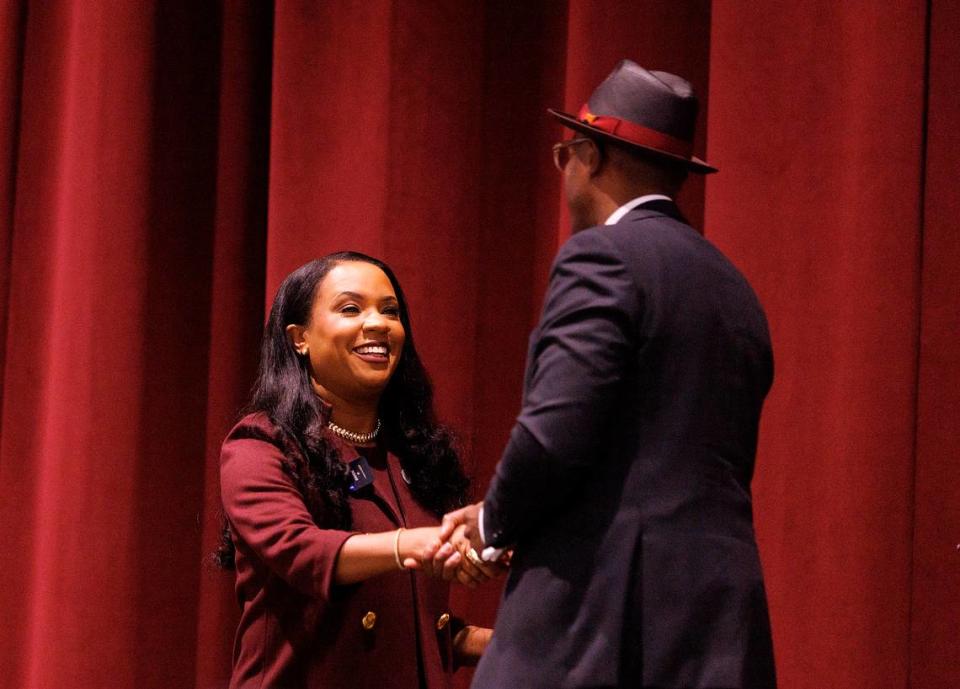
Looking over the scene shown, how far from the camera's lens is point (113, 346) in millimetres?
2768

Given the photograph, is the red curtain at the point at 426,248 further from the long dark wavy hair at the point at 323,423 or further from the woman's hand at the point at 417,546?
the woman's hand at the point at 417,546

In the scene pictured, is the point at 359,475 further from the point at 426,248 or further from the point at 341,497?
the point at 426,248

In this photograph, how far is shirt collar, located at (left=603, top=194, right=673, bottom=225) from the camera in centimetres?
152

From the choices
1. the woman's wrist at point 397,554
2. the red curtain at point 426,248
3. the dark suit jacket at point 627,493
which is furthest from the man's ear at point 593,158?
the red curtain at point 426,248

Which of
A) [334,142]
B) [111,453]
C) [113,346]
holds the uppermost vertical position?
[334,142]

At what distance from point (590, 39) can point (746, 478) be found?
1129 millimetres

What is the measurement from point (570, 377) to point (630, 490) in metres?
0.14

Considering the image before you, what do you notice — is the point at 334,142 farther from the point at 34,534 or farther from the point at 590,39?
the point at 34,534

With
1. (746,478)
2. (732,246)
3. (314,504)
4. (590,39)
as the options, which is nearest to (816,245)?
(732,246)

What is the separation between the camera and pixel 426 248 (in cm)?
259

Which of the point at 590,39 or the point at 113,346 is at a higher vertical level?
the point at 590,39

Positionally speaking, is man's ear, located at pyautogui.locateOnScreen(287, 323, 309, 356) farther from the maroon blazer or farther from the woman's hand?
the woman's hand

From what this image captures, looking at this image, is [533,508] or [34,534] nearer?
[533,508]

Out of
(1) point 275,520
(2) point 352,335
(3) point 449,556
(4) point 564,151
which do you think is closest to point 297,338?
(2) point 352,335
